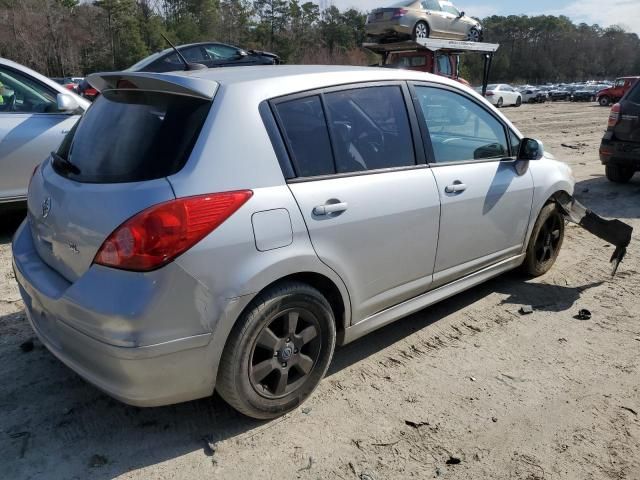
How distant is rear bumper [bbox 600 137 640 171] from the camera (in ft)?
25.7

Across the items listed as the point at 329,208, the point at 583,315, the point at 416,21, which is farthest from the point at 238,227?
the point at 416,21

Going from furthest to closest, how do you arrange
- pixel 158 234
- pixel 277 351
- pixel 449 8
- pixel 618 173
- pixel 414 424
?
pixel 449 8
pixel 618 173
pixel 414 424
pixel 277 351
pixel 158 234

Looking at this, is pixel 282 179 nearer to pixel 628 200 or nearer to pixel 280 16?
pixel 628 200

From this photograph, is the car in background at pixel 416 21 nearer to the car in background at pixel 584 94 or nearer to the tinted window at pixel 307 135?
the tinted window at pixel 307 135

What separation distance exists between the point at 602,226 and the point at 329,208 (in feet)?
10.1

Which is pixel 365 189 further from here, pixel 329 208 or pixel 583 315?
pixel 583 315

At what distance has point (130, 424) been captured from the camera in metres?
2.80

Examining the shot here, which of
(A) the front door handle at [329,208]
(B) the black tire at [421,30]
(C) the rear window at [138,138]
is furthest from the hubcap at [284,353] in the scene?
(B) the black tire at [421,30]

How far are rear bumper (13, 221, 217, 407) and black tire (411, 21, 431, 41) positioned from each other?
1504 centimetres

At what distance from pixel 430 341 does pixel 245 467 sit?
164 cm

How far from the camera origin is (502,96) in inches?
1320

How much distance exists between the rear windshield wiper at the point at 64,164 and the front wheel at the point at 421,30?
47.2 ft

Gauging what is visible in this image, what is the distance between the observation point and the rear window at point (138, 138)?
2.46 meters

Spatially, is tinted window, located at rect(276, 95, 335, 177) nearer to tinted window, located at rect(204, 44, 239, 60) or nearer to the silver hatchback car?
the silver hatchback car
